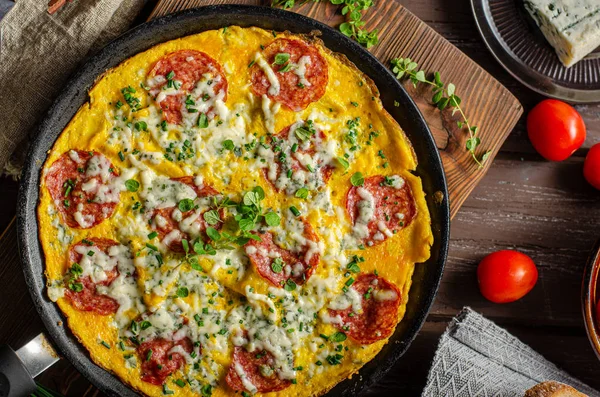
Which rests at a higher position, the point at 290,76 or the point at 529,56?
the point at 290,76

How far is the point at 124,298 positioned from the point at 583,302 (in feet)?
8.55

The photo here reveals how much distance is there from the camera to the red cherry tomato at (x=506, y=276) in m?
4.06

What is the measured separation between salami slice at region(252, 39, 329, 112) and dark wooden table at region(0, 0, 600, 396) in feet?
3.58

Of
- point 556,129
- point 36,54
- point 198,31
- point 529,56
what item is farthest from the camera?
point 529,56

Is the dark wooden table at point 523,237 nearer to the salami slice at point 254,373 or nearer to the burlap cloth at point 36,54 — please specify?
the salami slice at point 254,373

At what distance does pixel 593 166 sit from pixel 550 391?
140 cm

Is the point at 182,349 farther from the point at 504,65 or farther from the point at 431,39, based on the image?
the point at 504,65

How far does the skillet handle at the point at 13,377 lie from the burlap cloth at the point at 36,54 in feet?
3.79

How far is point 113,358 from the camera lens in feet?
11.5

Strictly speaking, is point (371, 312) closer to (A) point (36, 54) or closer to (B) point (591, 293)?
(B) point (591, 293)

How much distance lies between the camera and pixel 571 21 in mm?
4090

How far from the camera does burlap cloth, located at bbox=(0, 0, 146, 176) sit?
3.84 m

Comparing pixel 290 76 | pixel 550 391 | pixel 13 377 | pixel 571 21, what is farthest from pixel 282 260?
pixel 571 21

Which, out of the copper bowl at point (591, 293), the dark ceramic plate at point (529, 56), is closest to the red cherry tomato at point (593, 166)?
the dark ceramic plate at point (529, 56)
